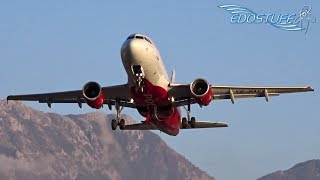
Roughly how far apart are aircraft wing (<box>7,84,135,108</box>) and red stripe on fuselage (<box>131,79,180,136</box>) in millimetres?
2048

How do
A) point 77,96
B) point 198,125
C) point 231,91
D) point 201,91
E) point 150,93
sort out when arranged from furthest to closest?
point 198,125 < point 77,96 < point 231,91 < point 201,91 < point 150,93

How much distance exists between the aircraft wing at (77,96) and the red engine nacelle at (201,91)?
5.46 m

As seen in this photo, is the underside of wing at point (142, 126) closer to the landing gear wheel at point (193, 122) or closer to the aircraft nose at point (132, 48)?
the landing gear wheel at point (193, 122)

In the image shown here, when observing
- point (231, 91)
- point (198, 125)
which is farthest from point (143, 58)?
point (198, 125)

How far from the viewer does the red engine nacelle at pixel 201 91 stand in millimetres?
63156

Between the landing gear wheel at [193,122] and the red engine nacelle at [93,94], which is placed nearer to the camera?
the red engine nacelle at [93,94]

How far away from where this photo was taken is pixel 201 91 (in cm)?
6369

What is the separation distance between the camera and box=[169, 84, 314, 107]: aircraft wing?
65125mm

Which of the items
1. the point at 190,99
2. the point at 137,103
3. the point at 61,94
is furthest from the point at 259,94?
the point at 61,94

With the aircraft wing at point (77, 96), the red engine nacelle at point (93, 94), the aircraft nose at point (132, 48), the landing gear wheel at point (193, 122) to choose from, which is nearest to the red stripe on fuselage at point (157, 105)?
the landing gear wheel at point (193, 122)

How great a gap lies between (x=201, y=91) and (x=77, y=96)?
12412 millimetres

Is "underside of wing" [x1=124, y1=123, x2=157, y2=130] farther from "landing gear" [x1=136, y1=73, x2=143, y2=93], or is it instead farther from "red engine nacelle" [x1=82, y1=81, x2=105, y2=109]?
"landing gear" [x1=136, y1=73, x2=143, y2=93]

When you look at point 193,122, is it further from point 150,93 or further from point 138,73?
point 138,73

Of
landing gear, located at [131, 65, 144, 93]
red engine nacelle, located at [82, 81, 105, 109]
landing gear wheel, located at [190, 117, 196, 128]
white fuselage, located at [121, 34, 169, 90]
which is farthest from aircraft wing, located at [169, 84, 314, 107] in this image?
red engine nacelle, located at [82, 81, 105, 109]
